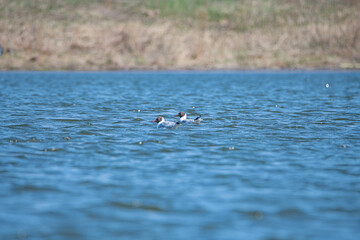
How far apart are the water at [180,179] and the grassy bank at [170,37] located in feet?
246

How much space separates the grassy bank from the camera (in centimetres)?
9875

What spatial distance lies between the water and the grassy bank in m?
74.9

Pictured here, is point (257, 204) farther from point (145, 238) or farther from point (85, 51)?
point (85, 51)

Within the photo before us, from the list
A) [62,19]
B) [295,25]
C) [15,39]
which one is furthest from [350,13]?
[15,39]

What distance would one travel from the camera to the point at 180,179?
44.0ft

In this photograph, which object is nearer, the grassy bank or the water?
the water

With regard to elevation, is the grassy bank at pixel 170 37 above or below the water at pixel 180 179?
above

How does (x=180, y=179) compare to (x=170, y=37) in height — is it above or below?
below

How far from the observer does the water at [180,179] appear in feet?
32.7

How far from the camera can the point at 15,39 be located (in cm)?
9875

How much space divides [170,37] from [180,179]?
92.7 m

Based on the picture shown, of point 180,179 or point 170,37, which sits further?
point 170,37

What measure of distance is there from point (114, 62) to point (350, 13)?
2388 inches

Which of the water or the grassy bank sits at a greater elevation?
the grassy bank
